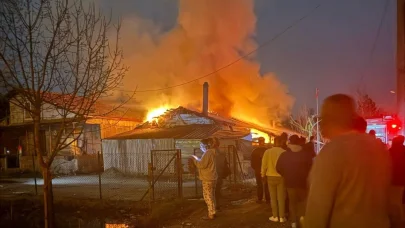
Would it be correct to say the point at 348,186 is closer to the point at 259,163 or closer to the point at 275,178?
the point at 275,178

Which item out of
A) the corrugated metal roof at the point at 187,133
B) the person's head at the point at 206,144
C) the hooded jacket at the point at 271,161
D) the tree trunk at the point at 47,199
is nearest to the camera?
the tree trunk at the point at 47,199

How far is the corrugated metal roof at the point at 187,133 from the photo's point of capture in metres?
23.3

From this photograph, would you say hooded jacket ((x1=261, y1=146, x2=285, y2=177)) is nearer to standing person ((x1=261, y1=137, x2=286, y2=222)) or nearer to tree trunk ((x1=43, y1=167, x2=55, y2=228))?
standing person ((x1=261, y1=137, x2=286, y2=222))

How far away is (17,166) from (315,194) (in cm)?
3191

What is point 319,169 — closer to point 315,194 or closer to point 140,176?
point 315,194

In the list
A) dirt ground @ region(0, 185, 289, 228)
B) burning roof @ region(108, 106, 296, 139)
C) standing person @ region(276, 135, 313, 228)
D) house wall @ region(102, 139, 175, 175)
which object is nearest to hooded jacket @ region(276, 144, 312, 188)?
standing person @ region(276, 135, 313, 228)

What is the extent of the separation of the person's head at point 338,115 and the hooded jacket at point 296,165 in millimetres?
4196

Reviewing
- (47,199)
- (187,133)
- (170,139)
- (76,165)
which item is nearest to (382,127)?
(187,133)

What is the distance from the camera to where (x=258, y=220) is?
8.99m

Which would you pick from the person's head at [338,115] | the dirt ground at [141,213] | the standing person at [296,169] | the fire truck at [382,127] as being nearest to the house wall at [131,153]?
the dirt ground at [141,213]

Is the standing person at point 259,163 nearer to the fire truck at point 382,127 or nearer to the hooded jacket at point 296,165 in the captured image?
the hooded jacket at point 296,165

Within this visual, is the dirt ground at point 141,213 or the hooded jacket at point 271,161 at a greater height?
the hooded jacket at point 271,161

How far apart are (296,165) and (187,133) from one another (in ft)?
57.2

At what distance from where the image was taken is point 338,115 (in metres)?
2.53
